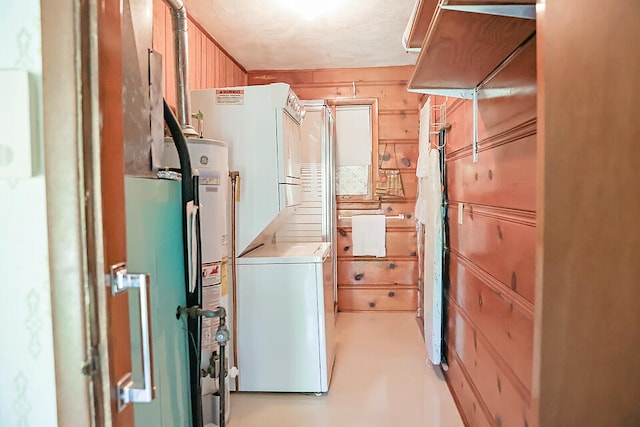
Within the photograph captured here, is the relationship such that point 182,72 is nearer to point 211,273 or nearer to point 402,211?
point 211,273

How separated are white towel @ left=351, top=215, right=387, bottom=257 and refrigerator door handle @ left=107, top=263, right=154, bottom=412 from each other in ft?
11.8

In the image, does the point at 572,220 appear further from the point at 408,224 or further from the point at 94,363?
the point at 408,224

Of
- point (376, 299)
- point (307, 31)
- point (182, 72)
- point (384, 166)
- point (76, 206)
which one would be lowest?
point (376, 299)

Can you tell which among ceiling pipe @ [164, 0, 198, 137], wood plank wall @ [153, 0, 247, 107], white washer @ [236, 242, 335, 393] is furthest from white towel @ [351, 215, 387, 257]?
ceiling pipe @ [164, 0, 198, 137]

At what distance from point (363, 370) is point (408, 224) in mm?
1717

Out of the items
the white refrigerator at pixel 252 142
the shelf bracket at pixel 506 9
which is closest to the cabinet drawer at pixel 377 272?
the white refrigerator at pixel 252 142

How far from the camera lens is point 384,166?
4.26m

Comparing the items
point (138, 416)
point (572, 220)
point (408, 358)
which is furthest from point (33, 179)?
point (408, 358)

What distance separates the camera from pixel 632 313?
78cm

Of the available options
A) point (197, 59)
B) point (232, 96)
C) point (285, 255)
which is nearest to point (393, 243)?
point (285, 255)

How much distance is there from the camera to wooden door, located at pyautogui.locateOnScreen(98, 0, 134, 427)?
678 millimetres

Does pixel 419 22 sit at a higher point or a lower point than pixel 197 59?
lower

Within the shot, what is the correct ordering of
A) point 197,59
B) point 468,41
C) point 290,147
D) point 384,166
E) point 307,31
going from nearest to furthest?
1. point 468,41
2. point 290,147
3. point 197,59
4. point 307,31
5. point 384,166

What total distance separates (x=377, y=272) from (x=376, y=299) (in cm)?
28
